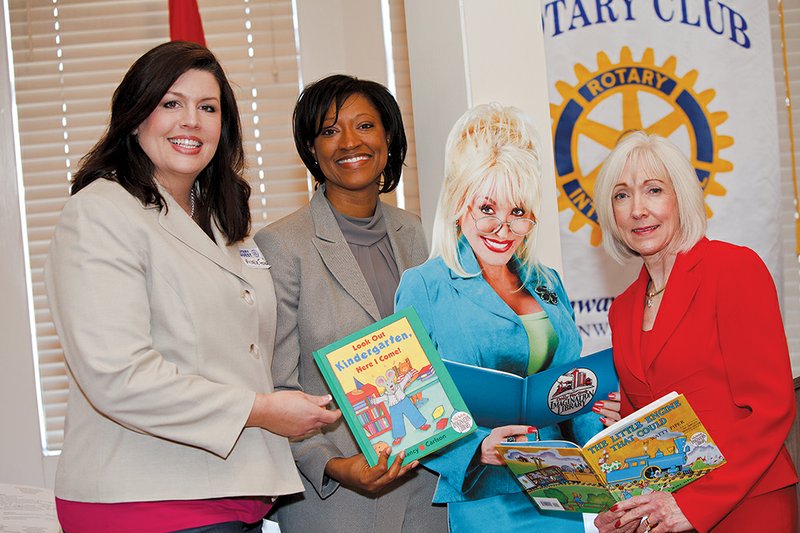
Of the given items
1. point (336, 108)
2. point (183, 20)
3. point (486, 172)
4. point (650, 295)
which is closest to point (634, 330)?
point (650, 295)

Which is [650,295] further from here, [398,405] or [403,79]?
[403,79]

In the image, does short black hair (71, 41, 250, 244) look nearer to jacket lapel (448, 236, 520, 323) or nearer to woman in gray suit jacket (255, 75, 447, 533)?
woman in gray suit jacket (255, 75, 447, 533)

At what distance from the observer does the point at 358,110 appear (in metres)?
2.45

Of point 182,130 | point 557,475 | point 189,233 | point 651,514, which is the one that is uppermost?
point 182,130

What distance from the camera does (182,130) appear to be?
2.09 metres

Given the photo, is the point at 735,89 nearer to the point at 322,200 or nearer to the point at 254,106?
the point at 322,200

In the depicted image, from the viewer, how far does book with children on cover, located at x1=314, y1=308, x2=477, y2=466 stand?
82.6 inches

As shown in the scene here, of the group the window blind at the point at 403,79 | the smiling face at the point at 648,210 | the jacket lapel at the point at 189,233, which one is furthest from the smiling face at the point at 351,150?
the window blind at the point at 403,79

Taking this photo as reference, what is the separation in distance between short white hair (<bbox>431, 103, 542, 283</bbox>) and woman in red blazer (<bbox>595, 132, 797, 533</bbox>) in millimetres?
198

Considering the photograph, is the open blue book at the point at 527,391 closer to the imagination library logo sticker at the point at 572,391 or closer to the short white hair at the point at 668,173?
the imagination library logo sticker at the point at 572,391

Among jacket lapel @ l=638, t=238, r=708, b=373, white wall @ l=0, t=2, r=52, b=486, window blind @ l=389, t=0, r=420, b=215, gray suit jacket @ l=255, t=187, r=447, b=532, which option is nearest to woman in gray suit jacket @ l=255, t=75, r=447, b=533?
gray suit jacket @ l=255, t=187, r=447, b=532

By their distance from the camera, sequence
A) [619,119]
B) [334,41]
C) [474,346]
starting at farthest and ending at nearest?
1. [334,41]
2. [619,119]
3. [474,346]

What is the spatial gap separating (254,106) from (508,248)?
2.59 metres

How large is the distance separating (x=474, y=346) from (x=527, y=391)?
17cm
